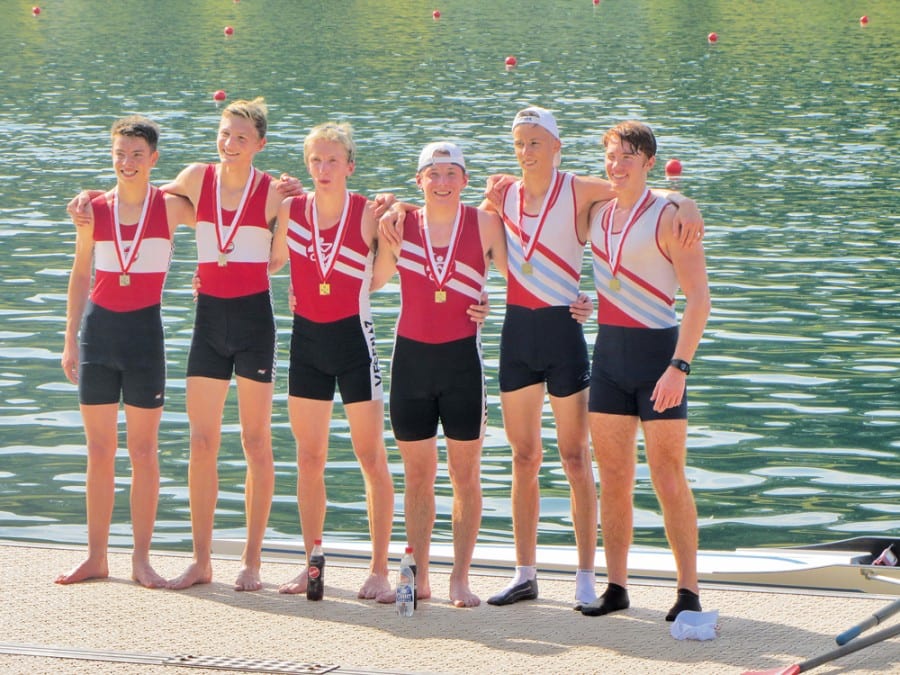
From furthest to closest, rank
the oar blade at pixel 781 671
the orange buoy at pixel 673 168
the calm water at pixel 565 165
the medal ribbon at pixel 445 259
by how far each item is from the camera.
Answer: the orange buoy at pixel 673 168 → the calm water at pixel 565 165 → the medal ribbon at pixel 445 259 → the oar blade at pixel 781 671

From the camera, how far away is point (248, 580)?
24.0 ft

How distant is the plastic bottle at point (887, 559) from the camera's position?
25.4 ft

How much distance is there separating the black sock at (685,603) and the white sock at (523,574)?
0.75m

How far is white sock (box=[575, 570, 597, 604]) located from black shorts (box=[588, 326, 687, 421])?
31.7 inches

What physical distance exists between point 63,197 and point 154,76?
14.9 meters

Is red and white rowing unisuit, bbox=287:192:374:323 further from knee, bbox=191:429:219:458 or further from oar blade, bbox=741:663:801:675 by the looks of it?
oar blade, bbox=741:663:801:675

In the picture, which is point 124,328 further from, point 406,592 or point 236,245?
point 406,592

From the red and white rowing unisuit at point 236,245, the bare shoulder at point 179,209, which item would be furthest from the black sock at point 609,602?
the bare shoulder at point 179,209

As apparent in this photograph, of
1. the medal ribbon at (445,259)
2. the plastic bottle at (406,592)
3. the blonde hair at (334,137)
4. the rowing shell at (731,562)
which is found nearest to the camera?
the plastic bottle at (406,592)

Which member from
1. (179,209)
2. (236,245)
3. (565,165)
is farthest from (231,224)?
(565,165)

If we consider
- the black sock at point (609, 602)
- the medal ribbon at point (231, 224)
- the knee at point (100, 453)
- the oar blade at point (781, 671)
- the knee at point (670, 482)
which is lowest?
the black sock at point (609, 602)

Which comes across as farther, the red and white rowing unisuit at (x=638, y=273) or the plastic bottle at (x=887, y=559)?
the plastic bottle at (x=887, y=559)

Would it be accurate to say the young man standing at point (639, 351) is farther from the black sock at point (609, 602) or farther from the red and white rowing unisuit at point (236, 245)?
the red and white rowing unisuit at point (236, 245)

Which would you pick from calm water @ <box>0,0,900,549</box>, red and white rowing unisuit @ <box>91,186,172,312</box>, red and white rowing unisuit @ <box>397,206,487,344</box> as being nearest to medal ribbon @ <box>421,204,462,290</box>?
red and white rowing unisuit @ <box>397,206,487,344</box>
